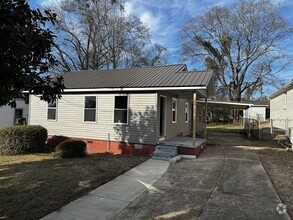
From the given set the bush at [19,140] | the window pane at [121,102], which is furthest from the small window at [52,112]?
the window pane at [121,102]

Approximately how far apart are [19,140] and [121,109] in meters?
4.77

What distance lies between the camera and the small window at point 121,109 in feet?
35.6

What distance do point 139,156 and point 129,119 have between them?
175cm

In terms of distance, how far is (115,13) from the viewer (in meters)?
29.7

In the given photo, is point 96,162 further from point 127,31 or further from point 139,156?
point 127,31

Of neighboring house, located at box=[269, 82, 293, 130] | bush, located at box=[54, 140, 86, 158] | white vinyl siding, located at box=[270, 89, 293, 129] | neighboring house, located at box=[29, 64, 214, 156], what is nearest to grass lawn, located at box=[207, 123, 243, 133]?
white vinyl siding, located at box=[270, 89, 293, 129]

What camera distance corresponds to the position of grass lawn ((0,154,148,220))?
4500 millimetres

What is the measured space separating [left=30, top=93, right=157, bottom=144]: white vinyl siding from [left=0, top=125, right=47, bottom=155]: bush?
1.69 metres

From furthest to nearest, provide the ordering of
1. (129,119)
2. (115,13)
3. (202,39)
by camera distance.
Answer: (202,39) < (115,13) < (129,119)

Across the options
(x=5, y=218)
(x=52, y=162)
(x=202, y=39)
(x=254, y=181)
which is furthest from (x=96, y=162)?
(x=202, y=39)

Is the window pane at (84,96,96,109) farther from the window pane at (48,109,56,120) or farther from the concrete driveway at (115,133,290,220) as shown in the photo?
the concrete driveway at (115,133,290,220)

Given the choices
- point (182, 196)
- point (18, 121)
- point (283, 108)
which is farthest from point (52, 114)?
point (283, 108)

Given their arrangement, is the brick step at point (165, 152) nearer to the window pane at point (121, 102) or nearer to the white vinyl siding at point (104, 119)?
the white vinyl siding at point (104, 119)

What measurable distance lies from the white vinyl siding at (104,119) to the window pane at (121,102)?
0.20 metres
